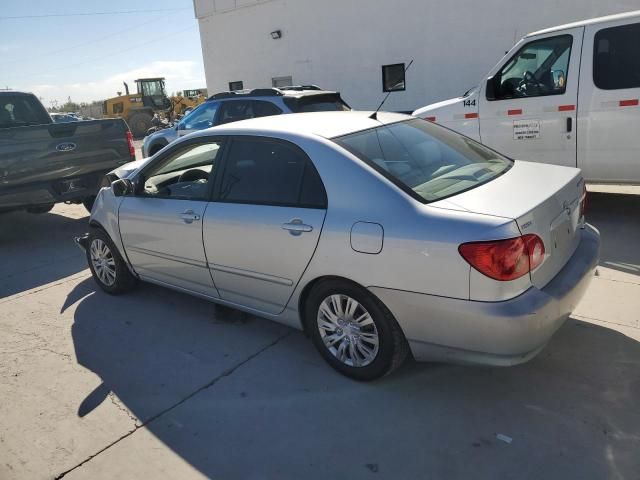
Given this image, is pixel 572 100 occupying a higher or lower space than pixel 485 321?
higher

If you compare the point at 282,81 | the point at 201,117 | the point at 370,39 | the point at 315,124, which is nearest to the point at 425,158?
the point at 315,124

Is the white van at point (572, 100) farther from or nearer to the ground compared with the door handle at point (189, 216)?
farther from the ground

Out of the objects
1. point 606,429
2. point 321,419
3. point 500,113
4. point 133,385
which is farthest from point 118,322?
point 500,113

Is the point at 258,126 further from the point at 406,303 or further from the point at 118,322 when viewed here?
the point at 118,322

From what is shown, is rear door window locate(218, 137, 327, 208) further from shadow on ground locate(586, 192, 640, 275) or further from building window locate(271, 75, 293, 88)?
building window locate(271, 75, 293, 88)

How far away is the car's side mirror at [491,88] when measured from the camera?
623 centimetres

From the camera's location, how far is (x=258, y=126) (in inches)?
143

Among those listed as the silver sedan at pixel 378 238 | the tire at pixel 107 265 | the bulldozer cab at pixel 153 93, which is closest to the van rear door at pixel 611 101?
the silver sedan at pixel 378 238

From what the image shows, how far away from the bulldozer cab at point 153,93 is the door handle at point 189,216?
1171 inches

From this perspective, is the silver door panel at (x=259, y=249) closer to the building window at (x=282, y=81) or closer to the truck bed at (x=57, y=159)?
the truck bed at (x=57, y=159)

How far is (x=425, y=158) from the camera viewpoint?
3.34 meters

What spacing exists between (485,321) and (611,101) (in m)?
4.12

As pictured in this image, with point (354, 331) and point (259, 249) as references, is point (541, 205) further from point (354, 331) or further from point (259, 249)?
point (259, 249)

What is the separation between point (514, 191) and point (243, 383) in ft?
6.61
